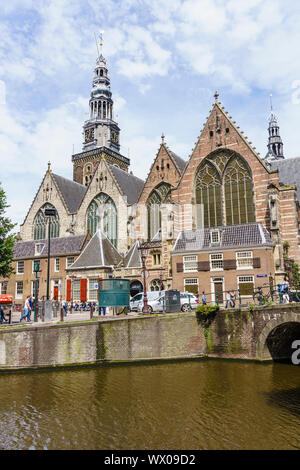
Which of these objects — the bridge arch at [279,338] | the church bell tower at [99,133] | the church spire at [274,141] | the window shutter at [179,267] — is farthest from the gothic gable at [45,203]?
the church spire at [274,141]

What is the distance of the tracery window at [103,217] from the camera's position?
4706 centimetres

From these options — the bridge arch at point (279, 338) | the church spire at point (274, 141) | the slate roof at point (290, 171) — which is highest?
the church spire at point (274, 141)

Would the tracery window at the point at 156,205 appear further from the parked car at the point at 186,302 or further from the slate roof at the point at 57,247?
the parked car at the point at 186,302

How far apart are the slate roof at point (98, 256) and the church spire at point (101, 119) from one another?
33.6 m

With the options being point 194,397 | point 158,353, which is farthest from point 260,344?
point 194,397

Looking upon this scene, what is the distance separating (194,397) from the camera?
44.4ft

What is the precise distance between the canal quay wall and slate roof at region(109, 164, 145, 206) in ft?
91.8

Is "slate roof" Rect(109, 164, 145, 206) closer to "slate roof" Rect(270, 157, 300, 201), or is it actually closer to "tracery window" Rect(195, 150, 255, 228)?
"tracery window" Rect(195, 150, 255, 228)

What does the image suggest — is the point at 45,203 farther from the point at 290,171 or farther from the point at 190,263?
the point at 290,171

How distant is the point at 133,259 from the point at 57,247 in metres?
11.1

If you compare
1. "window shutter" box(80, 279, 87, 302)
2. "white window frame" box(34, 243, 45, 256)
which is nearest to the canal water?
"window shutter" box(80, 279, 87, 302)

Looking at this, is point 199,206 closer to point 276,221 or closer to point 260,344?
point 276,221

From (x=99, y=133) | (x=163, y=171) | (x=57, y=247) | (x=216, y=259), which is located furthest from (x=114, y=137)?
(x=216, y=259)
